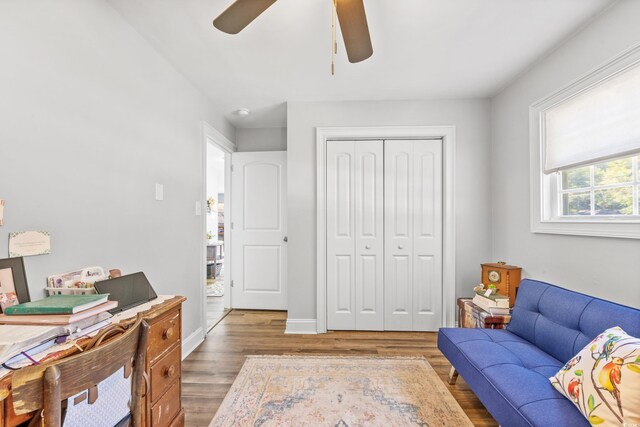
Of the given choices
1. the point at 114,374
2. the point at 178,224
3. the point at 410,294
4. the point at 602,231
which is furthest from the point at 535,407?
the point at 178,224

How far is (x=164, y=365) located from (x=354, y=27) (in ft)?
6.18

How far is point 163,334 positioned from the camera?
1.38 metres

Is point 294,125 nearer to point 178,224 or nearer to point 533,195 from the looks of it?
point 178,224

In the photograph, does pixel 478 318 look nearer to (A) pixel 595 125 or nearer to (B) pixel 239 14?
(A) pixel 595 125

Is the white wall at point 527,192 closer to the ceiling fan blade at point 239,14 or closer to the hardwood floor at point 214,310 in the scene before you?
the ceiling fan blade at point 239,14

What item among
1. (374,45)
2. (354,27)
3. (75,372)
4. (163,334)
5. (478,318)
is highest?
(374,45)

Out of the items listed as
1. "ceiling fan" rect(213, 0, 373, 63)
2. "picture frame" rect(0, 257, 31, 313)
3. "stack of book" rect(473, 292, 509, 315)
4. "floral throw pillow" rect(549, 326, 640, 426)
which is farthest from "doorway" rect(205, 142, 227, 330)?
"floral throw pillow" rect(549, 326, 640, 426)

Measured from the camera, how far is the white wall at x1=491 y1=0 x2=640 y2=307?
1.62 m

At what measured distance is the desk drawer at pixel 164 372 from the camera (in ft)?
4.34

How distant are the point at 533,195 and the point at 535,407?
172 centimetres

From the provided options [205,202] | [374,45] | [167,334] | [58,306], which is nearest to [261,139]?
[205,202]

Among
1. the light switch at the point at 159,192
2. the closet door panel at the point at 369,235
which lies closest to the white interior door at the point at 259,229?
the closet door panel at the point at 369,235

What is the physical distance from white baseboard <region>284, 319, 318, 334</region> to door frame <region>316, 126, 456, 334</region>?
1.8 inches

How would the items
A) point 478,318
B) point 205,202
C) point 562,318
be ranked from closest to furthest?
point 562,318 → point 478,318 → point 205,202
